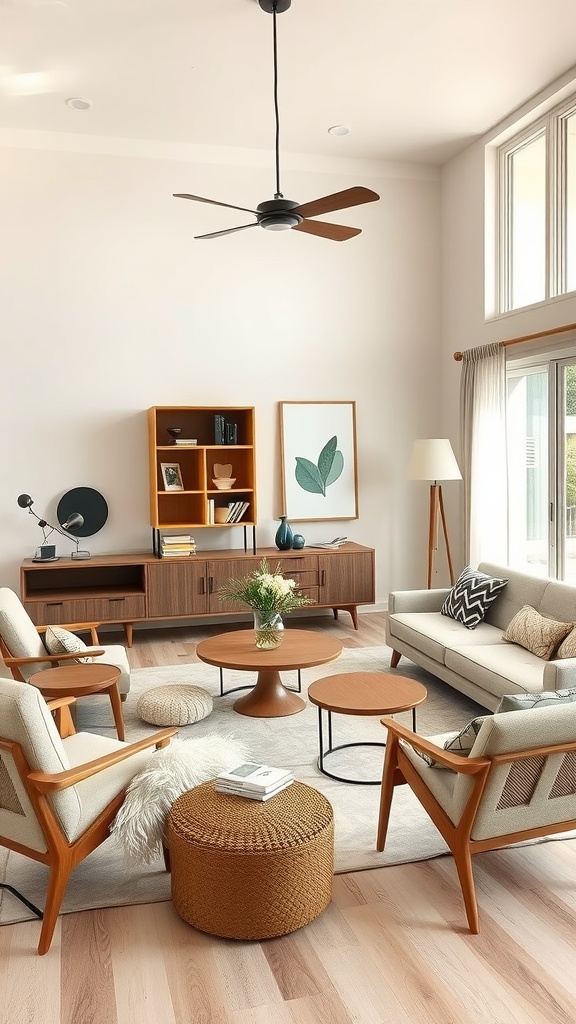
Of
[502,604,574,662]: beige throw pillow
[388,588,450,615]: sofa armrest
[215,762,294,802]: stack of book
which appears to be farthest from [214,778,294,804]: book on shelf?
[388,588,450,615]: sofa armrest

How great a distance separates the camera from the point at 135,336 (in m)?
6.35

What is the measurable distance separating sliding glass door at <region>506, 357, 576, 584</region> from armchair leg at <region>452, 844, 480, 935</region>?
3.38 m

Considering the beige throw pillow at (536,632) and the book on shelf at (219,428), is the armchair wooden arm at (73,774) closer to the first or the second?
the beige throw pillow at (536,632)

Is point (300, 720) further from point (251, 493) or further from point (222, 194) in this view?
point (222, 194)

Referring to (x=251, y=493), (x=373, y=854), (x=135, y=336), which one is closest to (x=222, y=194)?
(x=135, y=336)

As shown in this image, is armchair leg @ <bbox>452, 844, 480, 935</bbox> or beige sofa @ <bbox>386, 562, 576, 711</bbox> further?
beige sofa @ <bbox>386, 562, 576, 711</bbox>

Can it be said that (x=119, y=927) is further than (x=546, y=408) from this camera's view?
No

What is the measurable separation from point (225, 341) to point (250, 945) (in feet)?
16.3

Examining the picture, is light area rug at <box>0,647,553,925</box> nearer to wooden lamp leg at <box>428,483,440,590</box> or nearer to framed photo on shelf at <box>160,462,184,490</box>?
wooden lamp leg at <box>428,483,440,590</box>

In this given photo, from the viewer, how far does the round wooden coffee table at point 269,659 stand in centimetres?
405

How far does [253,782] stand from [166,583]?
138 inches

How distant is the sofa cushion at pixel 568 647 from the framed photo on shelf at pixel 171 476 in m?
3.33

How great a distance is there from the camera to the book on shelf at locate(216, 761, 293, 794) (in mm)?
2617

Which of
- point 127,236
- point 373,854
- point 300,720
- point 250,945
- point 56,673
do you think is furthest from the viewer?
point 127,236
